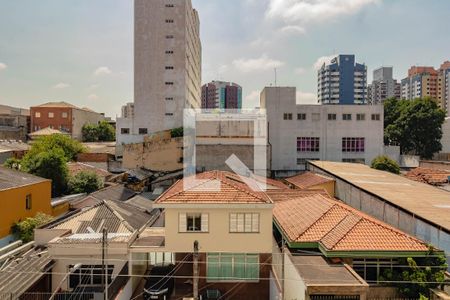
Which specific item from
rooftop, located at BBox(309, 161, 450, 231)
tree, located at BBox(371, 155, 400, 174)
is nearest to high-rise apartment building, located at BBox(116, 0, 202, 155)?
tree, located at BBox(371, 155, 400, 174)

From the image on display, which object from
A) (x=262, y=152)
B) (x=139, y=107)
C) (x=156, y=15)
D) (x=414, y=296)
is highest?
(x=156, y=15)

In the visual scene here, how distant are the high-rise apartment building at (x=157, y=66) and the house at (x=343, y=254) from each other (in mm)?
34192

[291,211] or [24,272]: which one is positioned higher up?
[291,211]

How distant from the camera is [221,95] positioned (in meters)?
119

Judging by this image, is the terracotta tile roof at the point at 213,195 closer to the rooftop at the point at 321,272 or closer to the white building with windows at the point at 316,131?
the rooftop at the point at 321,272

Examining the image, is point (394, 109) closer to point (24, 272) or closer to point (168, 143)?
point (168, 143)

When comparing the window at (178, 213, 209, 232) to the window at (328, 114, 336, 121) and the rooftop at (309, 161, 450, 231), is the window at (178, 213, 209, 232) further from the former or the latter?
the window at (328, 114, 336, 121)

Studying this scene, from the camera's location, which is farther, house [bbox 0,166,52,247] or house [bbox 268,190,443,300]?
house [bbox 0,166,52,247]

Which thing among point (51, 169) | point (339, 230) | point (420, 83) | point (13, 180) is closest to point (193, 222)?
point (339, 230)

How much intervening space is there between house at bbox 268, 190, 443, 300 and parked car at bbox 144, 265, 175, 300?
150 inches

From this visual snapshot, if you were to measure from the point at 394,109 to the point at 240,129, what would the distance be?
83.5 feet

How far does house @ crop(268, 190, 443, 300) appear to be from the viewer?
9.84 metres

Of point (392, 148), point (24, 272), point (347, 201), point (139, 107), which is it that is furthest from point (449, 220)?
point (139, 107)

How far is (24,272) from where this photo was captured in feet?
38.5
